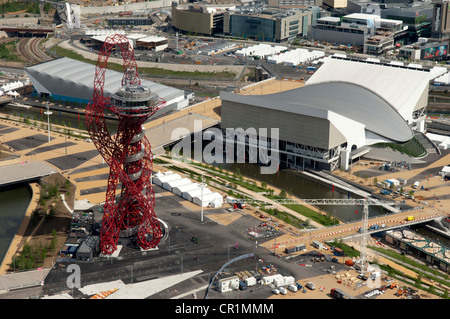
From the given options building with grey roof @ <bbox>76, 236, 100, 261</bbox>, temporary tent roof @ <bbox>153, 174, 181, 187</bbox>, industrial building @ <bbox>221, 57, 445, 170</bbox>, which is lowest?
building with grey roof @ <bbox>76, 236, 100, 261</bbox>

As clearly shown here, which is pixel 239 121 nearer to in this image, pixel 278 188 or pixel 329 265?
pixel 278 188

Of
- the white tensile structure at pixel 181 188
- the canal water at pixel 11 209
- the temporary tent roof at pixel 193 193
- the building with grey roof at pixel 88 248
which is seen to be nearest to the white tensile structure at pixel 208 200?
the temporary tent roof at pixel 193 193

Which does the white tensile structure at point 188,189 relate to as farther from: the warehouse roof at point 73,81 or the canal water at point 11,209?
the warehouse roof at point 73,81

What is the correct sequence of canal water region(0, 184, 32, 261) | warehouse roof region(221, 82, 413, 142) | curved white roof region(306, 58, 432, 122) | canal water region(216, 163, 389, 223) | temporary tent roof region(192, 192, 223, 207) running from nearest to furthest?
canal water region(0, 184, 32, 261) < temporary tent roof region(192, 192, 223, 207) < canal water region(216, 163, 389, 223) < warehouse roof region(221, 82, 413, 142) < curved white roof region(306, 58, 432, 122)

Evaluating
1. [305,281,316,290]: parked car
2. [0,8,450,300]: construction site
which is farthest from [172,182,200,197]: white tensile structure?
[305,281,316,290]: parked car

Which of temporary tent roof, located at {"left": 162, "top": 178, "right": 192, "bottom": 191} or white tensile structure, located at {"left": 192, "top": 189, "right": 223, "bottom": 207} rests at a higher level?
temporary tent roof, located at {"left": 162, "top": 178, "right": 192, "bottom": 191}

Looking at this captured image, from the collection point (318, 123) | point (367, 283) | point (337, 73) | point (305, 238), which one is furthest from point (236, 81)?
point (367, 283)

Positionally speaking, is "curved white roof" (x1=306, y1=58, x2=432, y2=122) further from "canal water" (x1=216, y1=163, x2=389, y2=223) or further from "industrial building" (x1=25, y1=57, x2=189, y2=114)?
"industrial building" (x1=25, y1=57, x2=189, y2=114)
